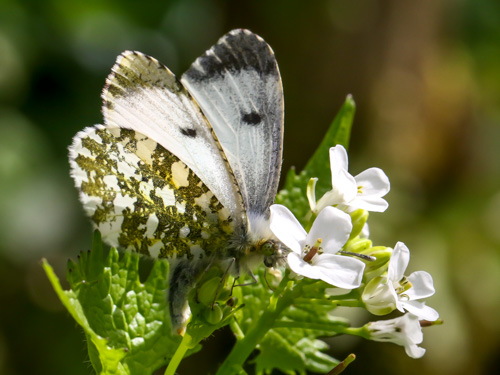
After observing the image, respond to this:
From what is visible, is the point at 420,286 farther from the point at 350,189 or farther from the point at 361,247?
the point at 350,189

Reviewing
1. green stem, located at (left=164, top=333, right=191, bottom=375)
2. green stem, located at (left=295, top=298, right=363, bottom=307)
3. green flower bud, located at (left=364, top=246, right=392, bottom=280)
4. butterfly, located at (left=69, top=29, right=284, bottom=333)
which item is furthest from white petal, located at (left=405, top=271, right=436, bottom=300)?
green stem, located at (left=164, top=333, right=191, bottom=375)

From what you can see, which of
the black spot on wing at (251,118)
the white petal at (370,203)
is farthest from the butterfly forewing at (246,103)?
the white petal at (370,203)

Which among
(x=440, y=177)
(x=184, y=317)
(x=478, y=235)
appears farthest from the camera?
(x=440, y=177)

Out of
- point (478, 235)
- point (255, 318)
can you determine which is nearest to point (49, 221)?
point (255, 318)

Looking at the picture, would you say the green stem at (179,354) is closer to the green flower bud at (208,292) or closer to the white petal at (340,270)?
the green flower bud at (208,292)

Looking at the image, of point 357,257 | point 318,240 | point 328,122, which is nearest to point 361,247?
point 357,257

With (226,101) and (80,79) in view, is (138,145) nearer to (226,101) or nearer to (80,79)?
(226,101)

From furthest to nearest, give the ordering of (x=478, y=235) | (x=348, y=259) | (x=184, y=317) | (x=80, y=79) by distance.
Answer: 1. (x=478, y=235)
2. (x=80, y=79)
3. (x=184, y=317)
4. (x=348, y=259)
